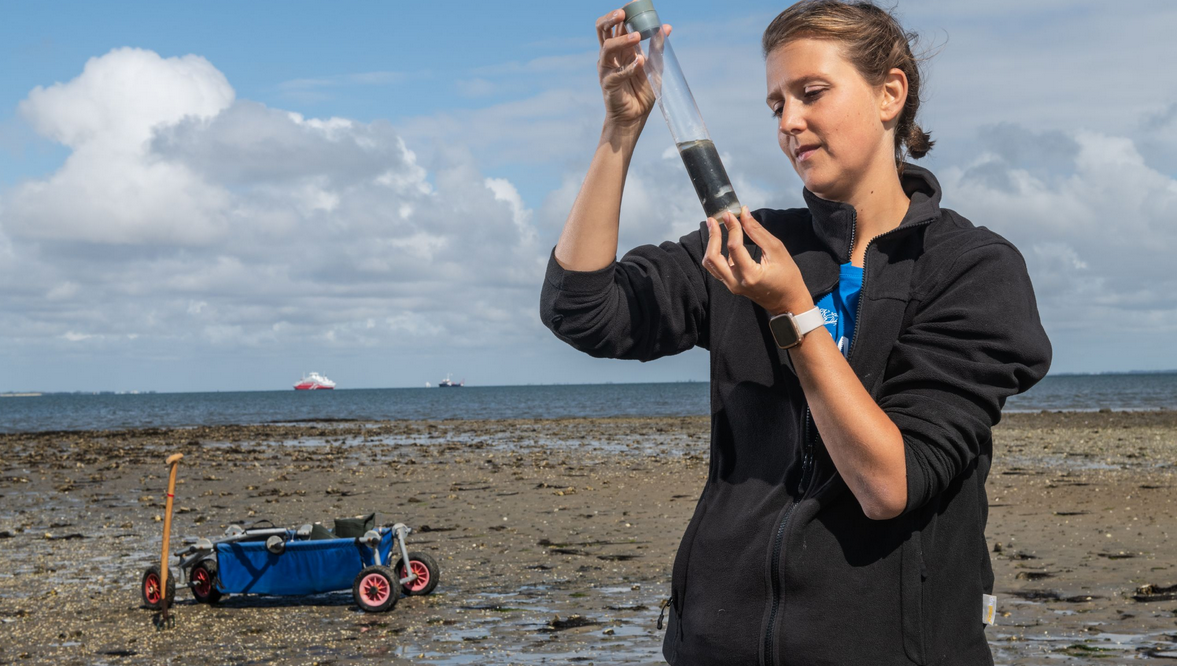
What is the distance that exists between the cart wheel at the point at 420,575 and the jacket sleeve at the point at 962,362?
777 centimetres

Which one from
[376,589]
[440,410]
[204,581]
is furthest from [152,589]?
[440,410]

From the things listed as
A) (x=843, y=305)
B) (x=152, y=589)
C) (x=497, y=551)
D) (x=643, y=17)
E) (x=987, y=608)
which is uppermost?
(x=643, y=17)

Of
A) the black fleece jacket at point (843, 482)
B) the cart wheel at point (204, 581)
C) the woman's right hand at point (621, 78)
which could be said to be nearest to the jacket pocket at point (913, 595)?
the black fleece jacket at point (843, 482)

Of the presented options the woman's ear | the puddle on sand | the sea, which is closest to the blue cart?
the puddle on sand

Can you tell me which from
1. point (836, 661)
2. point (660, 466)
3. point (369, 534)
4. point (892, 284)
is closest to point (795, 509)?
point (836, 661)

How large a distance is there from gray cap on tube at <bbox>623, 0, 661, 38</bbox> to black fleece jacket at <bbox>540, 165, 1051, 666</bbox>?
438 millimetres

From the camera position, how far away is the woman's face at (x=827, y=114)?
5.97 ft

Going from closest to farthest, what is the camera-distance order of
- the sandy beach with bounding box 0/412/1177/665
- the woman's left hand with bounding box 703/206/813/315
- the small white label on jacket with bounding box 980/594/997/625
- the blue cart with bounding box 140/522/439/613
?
the woman's left hand with bounding box 703/206/813/315, the small white label on jacket with bounding box 980/594/997/625, the sandy beach with bounding box 0/412/1177/665, the blue cart with bounding box 140/522/439/613

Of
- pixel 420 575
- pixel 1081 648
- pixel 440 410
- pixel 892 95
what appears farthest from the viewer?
pixel 440 410

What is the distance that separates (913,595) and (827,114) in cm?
84

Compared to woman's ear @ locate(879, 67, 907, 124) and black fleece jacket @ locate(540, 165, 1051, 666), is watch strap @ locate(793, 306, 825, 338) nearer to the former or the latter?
black fleece jacket @ locate(540, 165, 1051, 666)

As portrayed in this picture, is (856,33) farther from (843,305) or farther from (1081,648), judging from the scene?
(1081,648)

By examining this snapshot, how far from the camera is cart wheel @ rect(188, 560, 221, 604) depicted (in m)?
9.02

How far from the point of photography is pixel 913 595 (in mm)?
1675
